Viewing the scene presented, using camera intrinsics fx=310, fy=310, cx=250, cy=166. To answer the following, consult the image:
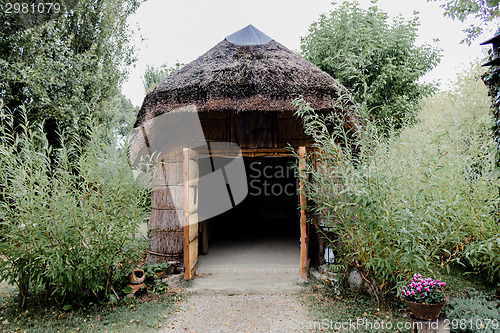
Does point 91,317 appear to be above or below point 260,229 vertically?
above

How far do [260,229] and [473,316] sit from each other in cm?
599

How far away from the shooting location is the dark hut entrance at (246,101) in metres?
4.40

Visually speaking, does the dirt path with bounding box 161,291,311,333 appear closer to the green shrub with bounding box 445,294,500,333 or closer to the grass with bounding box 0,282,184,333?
the grass with bounding box 0,282,184,333

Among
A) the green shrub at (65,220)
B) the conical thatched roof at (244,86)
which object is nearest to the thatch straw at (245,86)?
the conical thatched roof at (244,86)

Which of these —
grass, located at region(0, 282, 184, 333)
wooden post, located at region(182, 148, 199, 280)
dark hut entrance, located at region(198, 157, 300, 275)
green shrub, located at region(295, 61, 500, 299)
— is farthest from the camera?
dark hut entrance, located at region(198, 157, 300, 275)

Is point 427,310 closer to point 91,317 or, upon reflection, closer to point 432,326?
point 432,326

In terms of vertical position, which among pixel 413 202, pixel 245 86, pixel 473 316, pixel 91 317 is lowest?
pixel 91 317

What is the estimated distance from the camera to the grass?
10.2 feet

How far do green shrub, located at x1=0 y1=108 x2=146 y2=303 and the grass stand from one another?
0.19 metres

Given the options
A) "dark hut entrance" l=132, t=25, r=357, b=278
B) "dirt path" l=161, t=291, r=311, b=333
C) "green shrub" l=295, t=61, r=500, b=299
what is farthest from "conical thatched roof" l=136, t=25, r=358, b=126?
"dirt path" l=161, t=291, r=311, b=333

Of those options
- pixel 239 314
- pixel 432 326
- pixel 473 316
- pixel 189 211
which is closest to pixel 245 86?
pixel 189 211

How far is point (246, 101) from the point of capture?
4414mm

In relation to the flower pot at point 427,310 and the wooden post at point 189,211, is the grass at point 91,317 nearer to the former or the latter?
the wooden post at point 189,211

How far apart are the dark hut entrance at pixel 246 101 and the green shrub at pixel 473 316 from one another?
1875 mm
